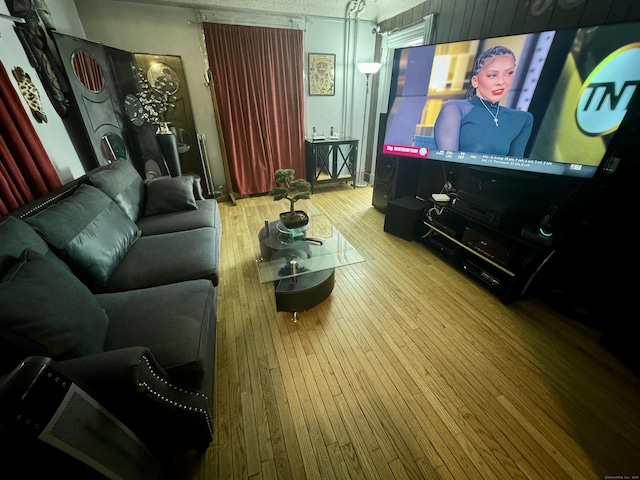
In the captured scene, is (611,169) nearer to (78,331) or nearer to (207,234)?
(207,234)

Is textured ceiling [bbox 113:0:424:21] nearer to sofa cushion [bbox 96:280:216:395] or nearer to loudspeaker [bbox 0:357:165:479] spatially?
sofa cushion [bbox 96:280:216:395]

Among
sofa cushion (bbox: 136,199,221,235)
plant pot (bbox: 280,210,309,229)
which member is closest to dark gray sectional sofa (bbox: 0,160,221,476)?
sofa cushion (bbox: 136,199,221,235)

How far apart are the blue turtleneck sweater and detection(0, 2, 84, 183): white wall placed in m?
3.09

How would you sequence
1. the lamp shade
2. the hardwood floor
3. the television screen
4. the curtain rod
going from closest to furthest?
the hardwood floor, the television screen, the curtain rod, the lamp shade

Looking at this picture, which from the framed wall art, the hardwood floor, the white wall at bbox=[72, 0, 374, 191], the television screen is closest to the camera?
the hardwood floor

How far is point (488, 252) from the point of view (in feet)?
6.29


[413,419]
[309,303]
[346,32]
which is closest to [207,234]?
[309,303]

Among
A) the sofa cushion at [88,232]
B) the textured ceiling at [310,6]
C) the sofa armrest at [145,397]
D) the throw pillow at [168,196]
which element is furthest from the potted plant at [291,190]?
the textured ceiling at [310,6]

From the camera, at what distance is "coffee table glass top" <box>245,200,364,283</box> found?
172 cm

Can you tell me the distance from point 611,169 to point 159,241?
2.82 meters

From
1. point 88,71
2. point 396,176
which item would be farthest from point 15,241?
point 396,176

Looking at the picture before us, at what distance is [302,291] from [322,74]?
336 centimetres

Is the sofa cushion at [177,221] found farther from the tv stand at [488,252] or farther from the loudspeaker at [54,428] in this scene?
the tv stand at [488,252]

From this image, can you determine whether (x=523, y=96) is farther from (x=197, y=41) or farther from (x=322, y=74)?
(x=197, y=41)
